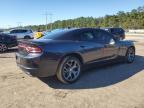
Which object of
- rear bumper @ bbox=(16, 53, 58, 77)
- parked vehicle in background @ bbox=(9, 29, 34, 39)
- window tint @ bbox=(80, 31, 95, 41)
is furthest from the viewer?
parked vehicle in background @ bbox=(9, 29, 34, 39)

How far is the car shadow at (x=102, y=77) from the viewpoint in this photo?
6.00 metres

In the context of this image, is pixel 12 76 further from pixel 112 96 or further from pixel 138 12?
pixel 138 12

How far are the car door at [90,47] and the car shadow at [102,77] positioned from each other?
0.52 metres

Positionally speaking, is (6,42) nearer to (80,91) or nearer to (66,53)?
(66,53)

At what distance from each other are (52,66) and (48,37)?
4.06 ft

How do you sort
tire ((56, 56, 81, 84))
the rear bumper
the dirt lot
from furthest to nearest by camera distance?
tire ((56, 56, 81, 84)) → the rear bumper → the dirt lot

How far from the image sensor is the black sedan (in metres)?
5.60

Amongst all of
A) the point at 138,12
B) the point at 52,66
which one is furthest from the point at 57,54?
the point at 138,12

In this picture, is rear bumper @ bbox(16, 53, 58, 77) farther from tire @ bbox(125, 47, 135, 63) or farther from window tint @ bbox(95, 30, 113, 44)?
tire @ bbox(125, 47, 135, 63)

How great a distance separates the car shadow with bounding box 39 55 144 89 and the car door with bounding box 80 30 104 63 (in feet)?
1.72

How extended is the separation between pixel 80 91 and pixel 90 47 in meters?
1.65

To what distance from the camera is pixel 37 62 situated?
550 cm

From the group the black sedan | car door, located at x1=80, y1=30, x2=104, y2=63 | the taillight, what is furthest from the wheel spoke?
the taillight

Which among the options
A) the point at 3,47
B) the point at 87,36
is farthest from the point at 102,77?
the point at 3,47
